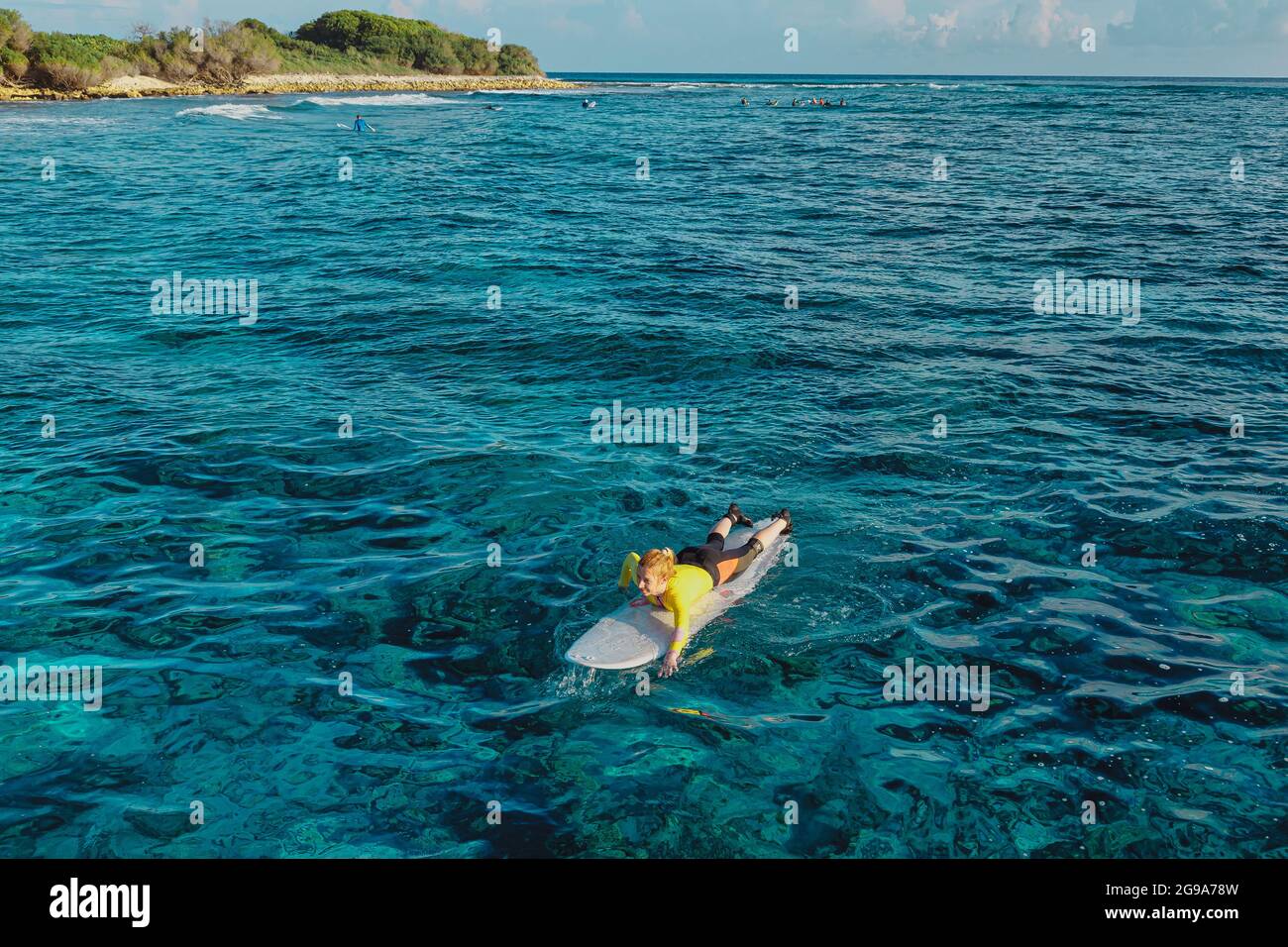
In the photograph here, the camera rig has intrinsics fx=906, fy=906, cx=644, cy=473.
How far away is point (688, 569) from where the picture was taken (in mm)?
12172

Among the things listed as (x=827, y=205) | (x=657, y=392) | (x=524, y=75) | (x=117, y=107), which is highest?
(x=524, y=75)

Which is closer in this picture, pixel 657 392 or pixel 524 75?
pixel 657 392

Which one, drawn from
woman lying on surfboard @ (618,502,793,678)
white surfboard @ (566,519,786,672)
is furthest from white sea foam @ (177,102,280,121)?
white surfboard @ (566,519,786,672)

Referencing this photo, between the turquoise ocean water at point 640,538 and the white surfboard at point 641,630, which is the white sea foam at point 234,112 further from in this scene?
the white surfboard at point 641,630

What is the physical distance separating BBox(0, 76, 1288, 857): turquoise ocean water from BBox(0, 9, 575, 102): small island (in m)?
59.2

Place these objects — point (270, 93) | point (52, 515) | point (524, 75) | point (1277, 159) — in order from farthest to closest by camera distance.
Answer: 1. point (524, 75)
2. point (270, 93)
3. point (1277, 159)
4. point (52, 515)

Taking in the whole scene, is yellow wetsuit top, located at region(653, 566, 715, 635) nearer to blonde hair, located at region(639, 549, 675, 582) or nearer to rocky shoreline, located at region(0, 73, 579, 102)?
blonde hair, located at region(639, 549, 675, 582)

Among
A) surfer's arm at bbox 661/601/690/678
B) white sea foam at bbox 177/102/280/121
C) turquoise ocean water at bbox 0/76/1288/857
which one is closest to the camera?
turquoise ocean water at bbox 0/76/1288/857

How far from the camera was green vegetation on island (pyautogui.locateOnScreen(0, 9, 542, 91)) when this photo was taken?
9819 cm

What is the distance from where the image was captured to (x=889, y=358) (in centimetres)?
2191

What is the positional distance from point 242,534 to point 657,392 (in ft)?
30.9

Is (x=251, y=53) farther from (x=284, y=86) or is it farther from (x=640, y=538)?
(x=640, y=538)
